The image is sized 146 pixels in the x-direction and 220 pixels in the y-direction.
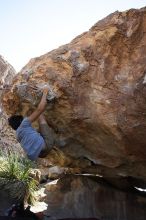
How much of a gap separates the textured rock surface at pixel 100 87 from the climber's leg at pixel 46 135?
0.69ft

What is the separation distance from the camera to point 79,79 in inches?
224

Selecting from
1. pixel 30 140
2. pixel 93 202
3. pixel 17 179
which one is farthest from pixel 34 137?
pixel 17 179

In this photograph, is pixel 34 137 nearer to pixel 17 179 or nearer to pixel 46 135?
pixel 46 135

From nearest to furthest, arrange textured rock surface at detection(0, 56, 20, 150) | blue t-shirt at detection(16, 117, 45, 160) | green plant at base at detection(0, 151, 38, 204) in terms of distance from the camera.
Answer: blue t-shirt at detection(16, 117, 45, 160)
green plant at base at detection(0, 151, 38, 204)
textured rock surface at detection(0, 56, 20, 150)

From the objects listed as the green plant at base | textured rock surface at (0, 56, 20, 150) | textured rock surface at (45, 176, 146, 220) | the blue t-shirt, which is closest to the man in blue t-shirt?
the blue t-shirt

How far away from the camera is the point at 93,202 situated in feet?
23.2

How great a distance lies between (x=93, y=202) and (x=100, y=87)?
105 inches

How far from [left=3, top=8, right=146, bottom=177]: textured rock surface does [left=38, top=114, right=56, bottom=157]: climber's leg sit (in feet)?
0.69

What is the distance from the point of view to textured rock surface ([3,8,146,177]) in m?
5.30

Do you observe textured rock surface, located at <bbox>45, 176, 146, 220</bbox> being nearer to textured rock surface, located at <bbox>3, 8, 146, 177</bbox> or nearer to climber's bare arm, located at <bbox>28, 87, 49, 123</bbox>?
textured rock surface, located at <bbox>3, 8, 146, 177</bbox>

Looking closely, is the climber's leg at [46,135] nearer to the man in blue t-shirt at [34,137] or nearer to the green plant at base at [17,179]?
the man in blue t-shirt at [34,137]

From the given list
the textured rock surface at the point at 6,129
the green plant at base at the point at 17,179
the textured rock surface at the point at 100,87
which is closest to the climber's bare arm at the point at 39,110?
the textured rock surface at the point at 100,87

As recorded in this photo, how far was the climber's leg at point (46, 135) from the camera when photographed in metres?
5.57

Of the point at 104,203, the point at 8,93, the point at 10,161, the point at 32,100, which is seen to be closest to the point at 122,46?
the point at 32,100
